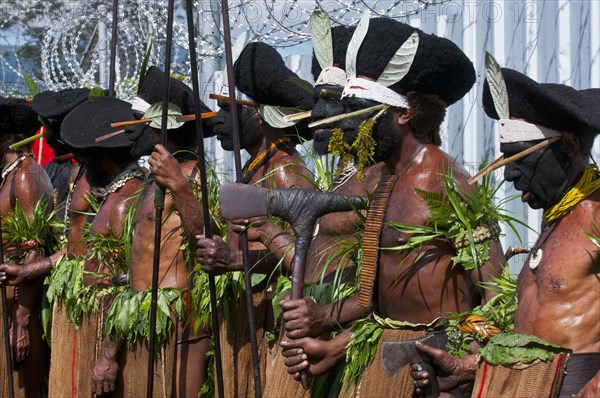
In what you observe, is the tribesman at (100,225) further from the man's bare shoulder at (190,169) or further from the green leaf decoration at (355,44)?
the green leaf decoration at (355,44)

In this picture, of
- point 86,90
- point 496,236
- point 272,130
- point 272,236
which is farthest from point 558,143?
point 86,90

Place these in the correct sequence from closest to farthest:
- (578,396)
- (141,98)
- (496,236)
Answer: (578,396)
(496,236)
(141,98)

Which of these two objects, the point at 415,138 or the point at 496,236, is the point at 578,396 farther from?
the point at 415,138

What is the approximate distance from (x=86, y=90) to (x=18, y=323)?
1.60 metres

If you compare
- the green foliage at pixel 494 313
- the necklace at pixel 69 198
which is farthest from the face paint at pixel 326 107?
the necklace at pixel 69 198

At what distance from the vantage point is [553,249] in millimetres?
3721

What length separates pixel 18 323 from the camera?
24.0 feet

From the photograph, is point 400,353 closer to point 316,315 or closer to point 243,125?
point 316,315

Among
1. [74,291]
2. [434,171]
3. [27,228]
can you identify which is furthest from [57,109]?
[434,171]

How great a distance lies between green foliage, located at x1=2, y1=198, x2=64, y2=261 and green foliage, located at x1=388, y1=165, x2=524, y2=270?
3.71 meters

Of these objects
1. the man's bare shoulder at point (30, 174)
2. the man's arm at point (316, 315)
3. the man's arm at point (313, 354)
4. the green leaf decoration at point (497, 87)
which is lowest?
the man's arm at point (313, 354)

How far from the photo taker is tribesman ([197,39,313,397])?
538cm

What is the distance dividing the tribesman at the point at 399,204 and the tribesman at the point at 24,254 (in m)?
3.40

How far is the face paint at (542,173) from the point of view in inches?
148
